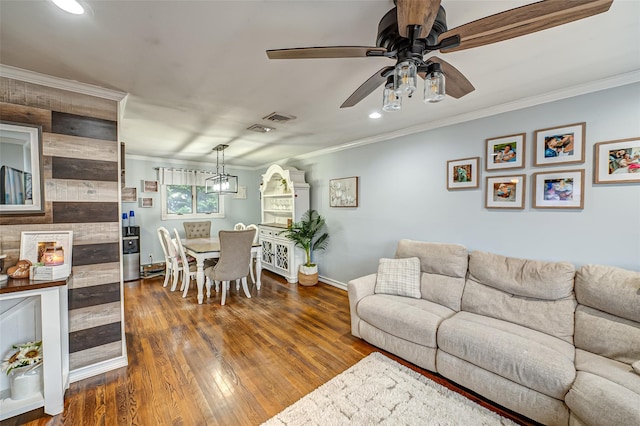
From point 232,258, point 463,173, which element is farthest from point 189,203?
point 463,173

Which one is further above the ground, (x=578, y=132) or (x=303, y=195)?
(x=578, y=132)

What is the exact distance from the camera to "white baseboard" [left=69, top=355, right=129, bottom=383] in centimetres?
211

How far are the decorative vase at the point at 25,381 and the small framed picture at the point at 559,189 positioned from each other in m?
4.23

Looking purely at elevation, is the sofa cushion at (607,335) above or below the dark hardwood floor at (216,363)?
above

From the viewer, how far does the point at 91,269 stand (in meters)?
2.17

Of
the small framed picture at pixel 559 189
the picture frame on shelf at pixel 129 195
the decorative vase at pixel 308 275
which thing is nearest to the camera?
the small framed picture at pixel 559 189

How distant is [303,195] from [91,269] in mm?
3250

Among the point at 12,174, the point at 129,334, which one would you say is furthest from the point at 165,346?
the point at 12,174

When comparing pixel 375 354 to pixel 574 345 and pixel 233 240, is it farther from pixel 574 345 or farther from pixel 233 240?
pixel 233 240

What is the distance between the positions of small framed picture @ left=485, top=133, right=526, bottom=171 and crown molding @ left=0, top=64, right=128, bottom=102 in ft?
11.5

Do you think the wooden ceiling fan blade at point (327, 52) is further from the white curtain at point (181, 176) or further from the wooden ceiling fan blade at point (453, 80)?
the white curtain at point (181, 176)

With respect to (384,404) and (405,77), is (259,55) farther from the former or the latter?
(384,404)

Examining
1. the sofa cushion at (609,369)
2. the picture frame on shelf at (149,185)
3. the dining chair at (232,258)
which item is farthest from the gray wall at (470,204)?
the picture frame on shelf at (149,185)

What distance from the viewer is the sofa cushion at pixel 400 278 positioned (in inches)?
109
